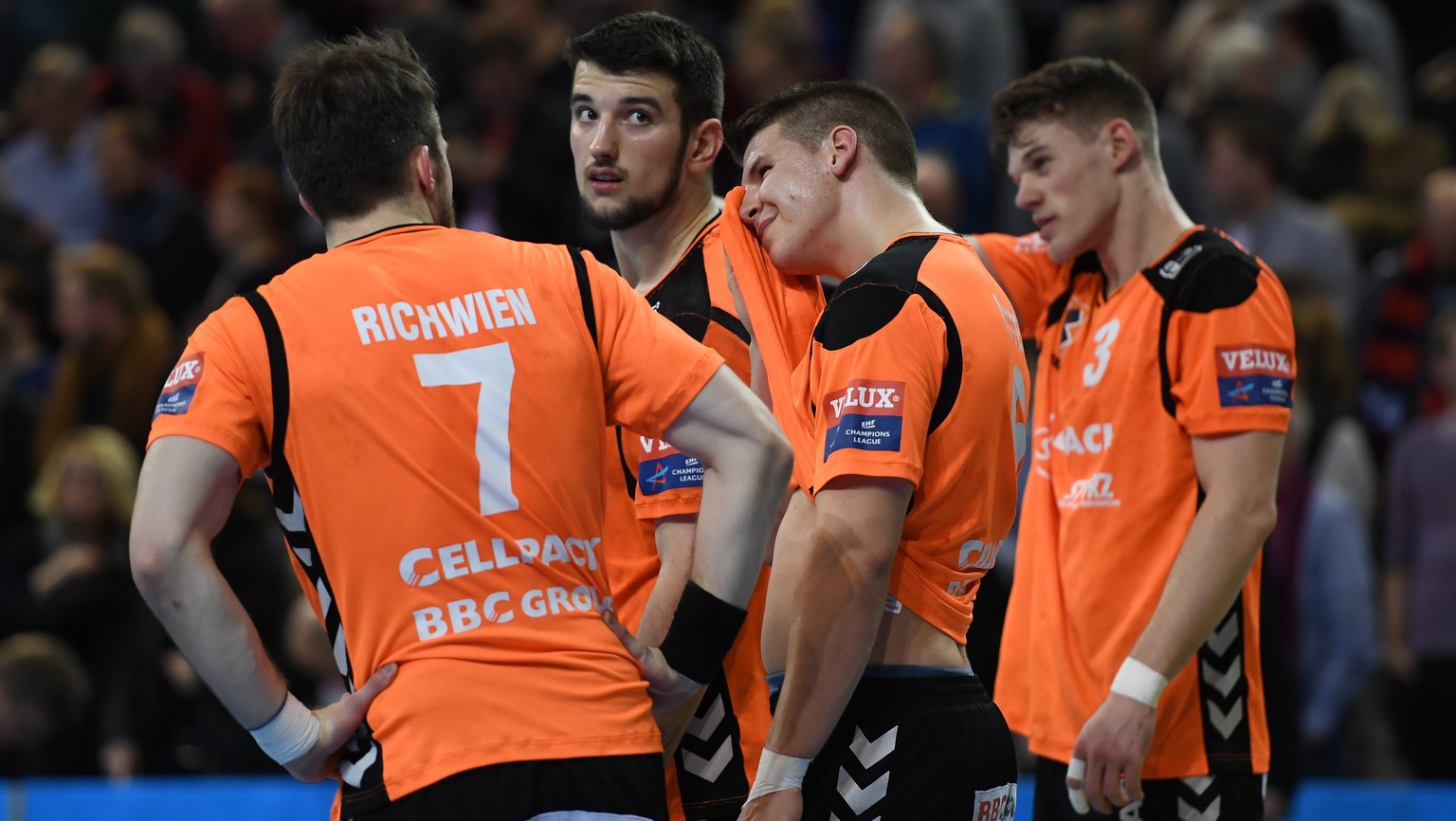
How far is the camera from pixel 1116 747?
4.37m

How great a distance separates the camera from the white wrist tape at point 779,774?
3.87 meters

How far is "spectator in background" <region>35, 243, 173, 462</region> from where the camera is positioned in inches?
392

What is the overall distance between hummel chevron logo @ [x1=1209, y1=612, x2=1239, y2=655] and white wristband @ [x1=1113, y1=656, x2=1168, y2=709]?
34 cm

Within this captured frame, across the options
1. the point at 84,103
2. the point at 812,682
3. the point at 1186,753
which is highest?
the point at 84,103

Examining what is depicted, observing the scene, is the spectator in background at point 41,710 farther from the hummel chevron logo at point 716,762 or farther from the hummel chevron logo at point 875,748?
the hummel chevron logo at point 875,748

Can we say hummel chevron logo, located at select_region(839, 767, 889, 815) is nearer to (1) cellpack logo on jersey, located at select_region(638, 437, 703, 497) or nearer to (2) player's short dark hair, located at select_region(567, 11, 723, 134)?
(1) cellpack logo on jersey, located at select_region(638, 437, 703, 497)

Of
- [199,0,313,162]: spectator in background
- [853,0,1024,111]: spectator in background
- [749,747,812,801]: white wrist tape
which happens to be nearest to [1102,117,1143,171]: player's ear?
[749,747,812,801]: white wrist tape

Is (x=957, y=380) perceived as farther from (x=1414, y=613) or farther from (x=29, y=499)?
(x=29, y=499)

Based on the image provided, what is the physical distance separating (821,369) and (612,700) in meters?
1.01

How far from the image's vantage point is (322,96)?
3.63 m

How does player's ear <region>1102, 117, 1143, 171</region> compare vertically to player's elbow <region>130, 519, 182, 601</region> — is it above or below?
above

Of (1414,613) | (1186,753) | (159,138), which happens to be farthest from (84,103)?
(1186,753)

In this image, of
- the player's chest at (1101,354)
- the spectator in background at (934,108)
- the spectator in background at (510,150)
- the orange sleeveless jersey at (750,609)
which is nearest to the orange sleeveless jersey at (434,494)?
the orange sleeveless jersey at (750,609)

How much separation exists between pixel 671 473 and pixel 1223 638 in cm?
165
